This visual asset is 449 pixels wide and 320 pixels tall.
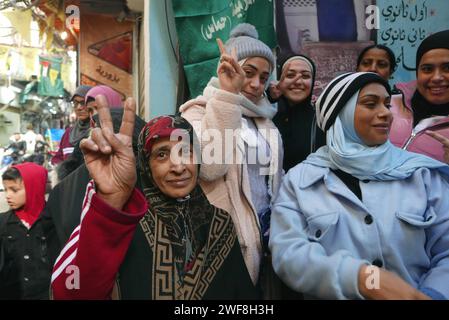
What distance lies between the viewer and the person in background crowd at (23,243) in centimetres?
195

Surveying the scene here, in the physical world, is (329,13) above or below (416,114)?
above

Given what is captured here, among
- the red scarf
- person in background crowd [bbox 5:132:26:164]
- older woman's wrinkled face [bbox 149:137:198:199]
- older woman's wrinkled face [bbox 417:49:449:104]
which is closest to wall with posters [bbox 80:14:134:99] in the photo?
person in background crowd [bbox 5:132:26:164]

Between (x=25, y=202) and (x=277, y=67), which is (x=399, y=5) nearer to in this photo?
(x=277, y=67)

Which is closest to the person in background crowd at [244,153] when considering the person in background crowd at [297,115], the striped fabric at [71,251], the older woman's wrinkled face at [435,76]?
the person in background crowd at [297,115]

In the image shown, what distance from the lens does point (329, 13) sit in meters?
3.02

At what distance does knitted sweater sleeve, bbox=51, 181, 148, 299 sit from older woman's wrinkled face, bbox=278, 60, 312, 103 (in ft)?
4.04

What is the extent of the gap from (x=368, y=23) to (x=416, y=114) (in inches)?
57.1

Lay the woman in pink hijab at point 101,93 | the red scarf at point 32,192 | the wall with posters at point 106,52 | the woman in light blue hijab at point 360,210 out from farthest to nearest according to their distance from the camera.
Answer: the wall with posters at point 106,52 < the woman in pink hijab at point 101,93 < the red scarf at point 32,192 < the woman in light blue hijab at point 360,210

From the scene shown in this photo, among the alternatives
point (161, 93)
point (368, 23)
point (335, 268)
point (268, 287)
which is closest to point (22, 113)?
point (161, 93)

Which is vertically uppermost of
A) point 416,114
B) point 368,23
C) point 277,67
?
point 368,23

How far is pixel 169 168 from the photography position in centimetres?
127

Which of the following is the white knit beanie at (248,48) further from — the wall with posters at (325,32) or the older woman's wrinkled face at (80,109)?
the older woman's wrinkled face at (80,109)
